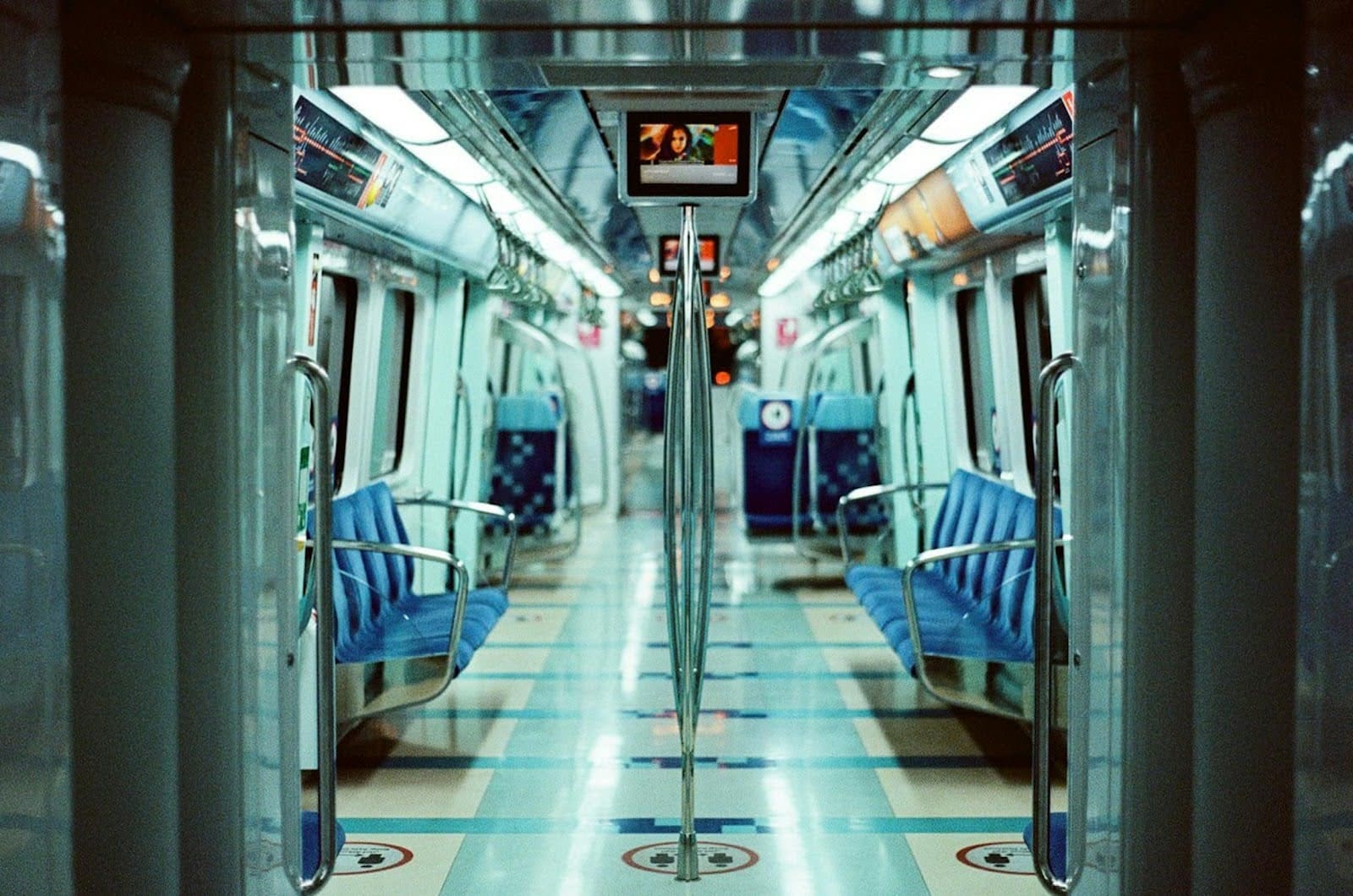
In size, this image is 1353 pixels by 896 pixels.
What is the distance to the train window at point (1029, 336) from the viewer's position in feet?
23.1

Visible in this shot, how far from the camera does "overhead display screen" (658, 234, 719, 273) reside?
28.7 ft

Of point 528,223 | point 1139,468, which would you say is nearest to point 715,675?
point 528,223

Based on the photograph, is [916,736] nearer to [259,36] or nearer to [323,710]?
[323,710]

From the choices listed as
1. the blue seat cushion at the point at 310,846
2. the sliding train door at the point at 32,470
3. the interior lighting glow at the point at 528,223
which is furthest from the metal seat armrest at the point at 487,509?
the sliding train door at the point at 32,470

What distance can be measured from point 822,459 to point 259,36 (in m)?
8.04

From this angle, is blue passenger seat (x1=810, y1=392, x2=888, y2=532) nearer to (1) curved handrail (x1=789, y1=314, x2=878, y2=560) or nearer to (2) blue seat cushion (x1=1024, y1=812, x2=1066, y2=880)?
(1) curved handrail (x1=789, y1=314, x2=878, y2=560)

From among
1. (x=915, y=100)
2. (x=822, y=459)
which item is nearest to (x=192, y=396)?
(x=915, y=100)

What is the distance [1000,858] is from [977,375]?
14.6 ft

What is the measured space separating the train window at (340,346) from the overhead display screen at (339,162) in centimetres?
112

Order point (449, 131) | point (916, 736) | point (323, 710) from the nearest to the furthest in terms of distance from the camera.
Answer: point (323, 710)
point (449, 131)
point (916, 736)

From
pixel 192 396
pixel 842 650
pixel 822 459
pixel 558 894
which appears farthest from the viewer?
pixel 822 459

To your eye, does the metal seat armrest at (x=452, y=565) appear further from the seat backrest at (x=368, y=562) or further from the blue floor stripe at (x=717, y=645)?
the blue floor stripe at (x=717, y=645)

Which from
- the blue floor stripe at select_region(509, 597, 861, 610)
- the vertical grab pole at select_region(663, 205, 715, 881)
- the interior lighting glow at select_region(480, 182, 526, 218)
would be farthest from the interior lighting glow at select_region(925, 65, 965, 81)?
the blue floor stripe at select_region(509, 597, 861, 610)

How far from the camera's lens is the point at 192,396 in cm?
275
